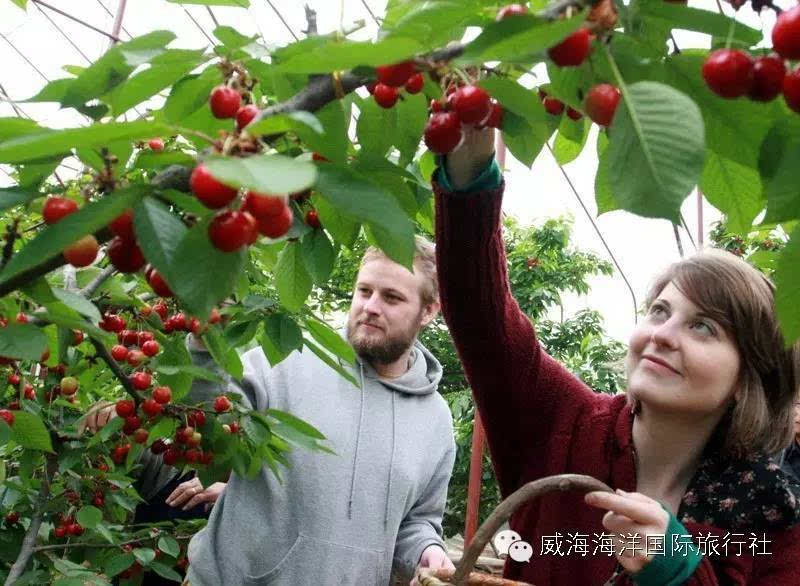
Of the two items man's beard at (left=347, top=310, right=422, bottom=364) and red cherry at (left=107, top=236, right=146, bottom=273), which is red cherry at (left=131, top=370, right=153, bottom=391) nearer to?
man's beard at (left=347, top=310, right=422, bottom=364)

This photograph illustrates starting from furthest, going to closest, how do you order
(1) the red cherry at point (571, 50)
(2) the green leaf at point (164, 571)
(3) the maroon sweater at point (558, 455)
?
(2) the green leaf at point (164, 571) → (3) the maroon sweater at point (558, 455) → (1) the red cherry at point (571, 50)

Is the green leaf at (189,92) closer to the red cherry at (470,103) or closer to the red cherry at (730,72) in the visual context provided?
the red cherry at (470,103)

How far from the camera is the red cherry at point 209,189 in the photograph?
50cm

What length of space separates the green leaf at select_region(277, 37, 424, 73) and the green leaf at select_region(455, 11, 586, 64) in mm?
38

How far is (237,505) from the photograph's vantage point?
6.50ft

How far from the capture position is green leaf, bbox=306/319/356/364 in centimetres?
122

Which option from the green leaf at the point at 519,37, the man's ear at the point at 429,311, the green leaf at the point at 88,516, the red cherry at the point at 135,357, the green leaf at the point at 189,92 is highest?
the man's ear at the point at 429,311

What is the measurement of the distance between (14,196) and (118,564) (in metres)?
1.51

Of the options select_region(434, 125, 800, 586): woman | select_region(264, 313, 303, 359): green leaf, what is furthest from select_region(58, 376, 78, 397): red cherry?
select_region(434, 125, 800, 586): woman

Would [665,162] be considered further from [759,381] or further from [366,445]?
[366,445]

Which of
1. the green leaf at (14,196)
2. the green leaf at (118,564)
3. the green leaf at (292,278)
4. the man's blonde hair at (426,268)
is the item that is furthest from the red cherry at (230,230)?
Result: the man's blonde hair at (426,268)

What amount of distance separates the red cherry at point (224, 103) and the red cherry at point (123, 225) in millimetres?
104

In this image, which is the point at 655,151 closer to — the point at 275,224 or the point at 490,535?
the point at 275,224

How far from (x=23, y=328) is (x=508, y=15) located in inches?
21.6
